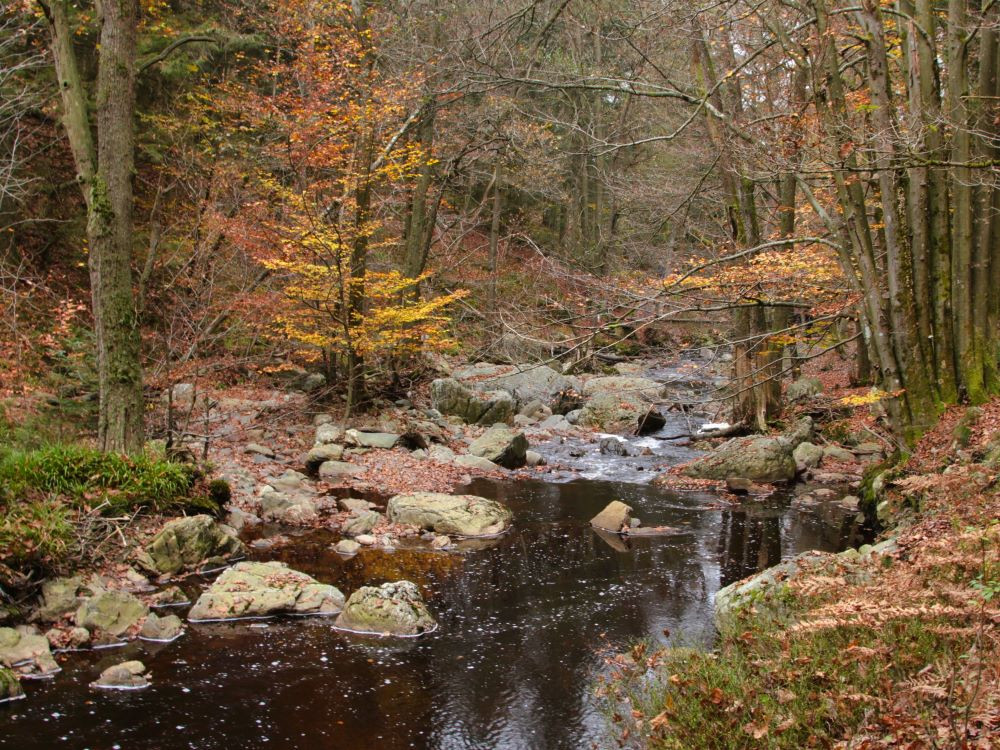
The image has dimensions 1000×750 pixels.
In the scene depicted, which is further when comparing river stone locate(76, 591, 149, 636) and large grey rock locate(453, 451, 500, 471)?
large grey rock locate(453, 451, 500, 471)

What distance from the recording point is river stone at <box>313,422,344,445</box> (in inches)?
573

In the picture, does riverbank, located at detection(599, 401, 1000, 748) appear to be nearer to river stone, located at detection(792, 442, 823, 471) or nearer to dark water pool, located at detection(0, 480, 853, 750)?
dark water pool, located at detection(0, 480, 853, 750)

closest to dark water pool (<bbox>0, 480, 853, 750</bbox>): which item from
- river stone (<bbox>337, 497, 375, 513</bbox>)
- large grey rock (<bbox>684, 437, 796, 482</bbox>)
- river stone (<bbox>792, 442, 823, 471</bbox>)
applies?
river stone (<bbox>337, 497, 375, 513</bbox>)

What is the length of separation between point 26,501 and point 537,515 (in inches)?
258

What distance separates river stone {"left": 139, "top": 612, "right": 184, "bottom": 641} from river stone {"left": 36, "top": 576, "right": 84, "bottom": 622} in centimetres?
69

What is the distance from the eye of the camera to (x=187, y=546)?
331 inches

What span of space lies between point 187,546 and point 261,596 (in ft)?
4.89

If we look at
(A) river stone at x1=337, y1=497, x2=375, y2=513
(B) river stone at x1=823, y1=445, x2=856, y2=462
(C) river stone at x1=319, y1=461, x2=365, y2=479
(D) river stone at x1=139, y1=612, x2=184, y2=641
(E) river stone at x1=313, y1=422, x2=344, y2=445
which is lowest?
(D) river stone at x1=139, y1=612, x2=184, y2=641

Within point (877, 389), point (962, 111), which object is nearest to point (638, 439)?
point (877, 389)

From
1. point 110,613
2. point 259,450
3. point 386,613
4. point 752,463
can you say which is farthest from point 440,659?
point 752,463

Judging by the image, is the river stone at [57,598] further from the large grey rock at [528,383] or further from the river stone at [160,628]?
the large grey rock at [528,383]

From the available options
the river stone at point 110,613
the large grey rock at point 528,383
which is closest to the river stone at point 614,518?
the river stone at point 110,613

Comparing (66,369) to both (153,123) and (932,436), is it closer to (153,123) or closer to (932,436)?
(153,123)

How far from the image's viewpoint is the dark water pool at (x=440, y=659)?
17.3 ft
